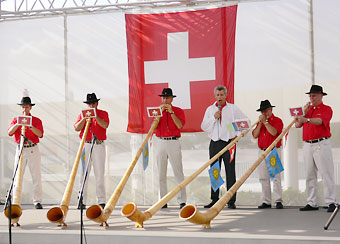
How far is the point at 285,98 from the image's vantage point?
6859mm

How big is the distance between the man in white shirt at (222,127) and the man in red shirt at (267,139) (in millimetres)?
263

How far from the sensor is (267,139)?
6516 mm

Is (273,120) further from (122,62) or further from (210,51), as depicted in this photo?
(122,62)

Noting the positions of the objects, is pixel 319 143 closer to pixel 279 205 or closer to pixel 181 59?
pixel 279 205

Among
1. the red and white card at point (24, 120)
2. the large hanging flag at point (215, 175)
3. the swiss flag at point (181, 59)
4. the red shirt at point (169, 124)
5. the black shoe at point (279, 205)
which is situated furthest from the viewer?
the swiss flag at point (181, 59)

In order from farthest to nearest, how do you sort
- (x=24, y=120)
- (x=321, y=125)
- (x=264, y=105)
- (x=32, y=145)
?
1. (x=32, y=145)
2. (x=264, y=105)
3. (x=24, y=120)
4. (x=321, y=125)

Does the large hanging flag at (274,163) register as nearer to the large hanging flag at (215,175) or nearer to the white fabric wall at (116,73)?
the large hanging flag at (215,175)

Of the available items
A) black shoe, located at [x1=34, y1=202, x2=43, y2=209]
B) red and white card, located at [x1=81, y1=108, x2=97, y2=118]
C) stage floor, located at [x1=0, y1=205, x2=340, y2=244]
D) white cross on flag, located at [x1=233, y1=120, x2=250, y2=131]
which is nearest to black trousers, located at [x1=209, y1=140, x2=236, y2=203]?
stage floor, located at [x1=0, y1=205, x2=340, y2=244]

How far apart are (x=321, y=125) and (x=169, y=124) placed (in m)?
1.86

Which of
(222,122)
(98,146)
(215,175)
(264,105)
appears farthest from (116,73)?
(215,175)

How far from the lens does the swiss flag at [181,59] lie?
23.3 feet

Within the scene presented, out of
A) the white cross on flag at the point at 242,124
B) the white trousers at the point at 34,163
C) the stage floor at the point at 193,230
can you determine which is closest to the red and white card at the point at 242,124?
the white cross on flag at the point at 242,124

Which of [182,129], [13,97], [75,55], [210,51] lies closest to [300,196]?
[182,129]

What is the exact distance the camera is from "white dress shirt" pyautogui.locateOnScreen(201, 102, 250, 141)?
6.54 m
